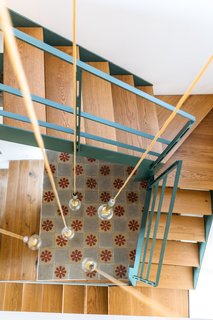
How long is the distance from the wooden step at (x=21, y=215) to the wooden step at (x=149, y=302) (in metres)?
1.09

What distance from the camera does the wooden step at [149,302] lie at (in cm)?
268

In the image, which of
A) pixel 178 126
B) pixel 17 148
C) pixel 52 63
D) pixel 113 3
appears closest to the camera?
pixel 113 3

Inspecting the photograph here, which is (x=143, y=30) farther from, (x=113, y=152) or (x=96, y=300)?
(x=96, y=300)

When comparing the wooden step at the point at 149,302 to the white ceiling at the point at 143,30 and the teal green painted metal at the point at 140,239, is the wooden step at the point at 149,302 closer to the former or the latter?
the teal green painted metal at the point at 140,239

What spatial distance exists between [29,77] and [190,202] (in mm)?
1859

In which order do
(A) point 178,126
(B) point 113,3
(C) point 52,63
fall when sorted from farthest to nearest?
(A) point 178,126 < (C) point 52,63 < (B) point 113,3

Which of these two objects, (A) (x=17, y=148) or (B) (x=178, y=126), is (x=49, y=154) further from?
(B) (x=178, y=126)

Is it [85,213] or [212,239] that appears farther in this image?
[85,213]

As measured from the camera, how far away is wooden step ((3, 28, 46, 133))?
7.23 ft

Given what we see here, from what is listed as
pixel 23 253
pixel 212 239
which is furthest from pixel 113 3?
pixel 23 253

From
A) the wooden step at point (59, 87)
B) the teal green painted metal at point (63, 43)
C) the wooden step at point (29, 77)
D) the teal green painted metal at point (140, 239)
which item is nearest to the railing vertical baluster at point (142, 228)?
the teal green painted metal at point (140, 239)

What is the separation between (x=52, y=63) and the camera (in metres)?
2.72

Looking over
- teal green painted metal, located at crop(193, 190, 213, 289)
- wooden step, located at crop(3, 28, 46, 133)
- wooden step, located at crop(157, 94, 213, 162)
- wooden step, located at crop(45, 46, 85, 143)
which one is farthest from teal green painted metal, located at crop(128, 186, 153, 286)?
wooden step, located at crop(3, 28, 46, 133)

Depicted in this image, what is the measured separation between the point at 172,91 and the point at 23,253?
2.47 metres
